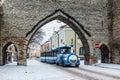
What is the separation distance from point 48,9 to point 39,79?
62.7 feet

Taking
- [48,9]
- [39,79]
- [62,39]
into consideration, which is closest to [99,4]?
[48,9]

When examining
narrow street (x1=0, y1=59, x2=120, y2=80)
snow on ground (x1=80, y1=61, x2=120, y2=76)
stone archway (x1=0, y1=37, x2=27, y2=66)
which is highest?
stone archway (x1=0, y1=37, x2=27, y2=66)

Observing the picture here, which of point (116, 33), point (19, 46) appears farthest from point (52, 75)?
point (116, 33)

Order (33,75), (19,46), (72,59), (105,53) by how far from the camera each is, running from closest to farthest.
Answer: (33,75)
(72,59)
(19,46)
(105,53)

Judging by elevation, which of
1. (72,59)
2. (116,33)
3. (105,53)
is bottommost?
(72,59)

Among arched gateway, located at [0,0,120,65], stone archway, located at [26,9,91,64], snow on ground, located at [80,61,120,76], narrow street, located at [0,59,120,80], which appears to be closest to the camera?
narrow street, located at [0,59,120,80]

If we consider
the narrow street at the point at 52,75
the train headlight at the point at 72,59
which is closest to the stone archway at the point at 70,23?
the train headlight at the point at 72,59

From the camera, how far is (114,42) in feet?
109

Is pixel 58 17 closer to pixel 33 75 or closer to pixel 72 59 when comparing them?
pixel 72 59

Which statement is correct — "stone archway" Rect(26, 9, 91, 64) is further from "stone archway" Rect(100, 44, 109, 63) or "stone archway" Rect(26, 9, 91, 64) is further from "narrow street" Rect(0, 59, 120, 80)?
"narrow street" Rect(0, 59, 120, 80)

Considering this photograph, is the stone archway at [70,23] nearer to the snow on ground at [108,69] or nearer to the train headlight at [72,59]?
the train headlight at [72,59]

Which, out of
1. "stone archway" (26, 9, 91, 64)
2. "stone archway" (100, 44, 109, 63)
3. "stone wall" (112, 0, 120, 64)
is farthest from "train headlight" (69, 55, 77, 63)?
"stone archway" (100, 44, 109, 63)

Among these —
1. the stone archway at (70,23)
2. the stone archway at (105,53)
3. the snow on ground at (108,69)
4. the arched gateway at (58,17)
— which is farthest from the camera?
the stone archway at (105,53)

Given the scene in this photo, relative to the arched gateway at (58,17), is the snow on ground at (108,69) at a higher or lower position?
lower
